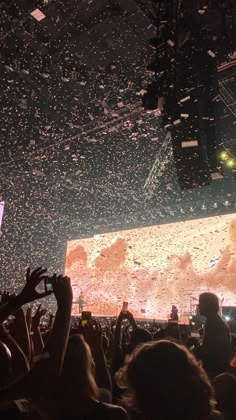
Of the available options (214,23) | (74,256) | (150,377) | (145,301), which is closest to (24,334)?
(150,377)

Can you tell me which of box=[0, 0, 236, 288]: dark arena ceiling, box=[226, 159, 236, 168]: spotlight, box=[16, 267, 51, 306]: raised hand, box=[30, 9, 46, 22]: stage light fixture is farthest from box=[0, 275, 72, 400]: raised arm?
box=[226, 159, 236, 168]: spotlight

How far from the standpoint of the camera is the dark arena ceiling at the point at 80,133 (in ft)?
20.2

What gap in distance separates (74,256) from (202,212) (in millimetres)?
5483

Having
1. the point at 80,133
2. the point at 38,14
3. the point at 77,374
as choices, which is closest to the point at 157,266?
the point at 80,133

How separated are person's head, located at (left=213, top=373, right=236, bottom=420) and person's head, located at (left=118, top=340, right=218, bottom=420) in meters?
0.72

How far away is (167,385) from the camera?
105cm

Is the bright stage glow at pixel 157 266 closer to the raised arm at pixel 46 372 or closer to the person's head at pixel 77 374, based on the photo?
the person's head at pixel 77 374

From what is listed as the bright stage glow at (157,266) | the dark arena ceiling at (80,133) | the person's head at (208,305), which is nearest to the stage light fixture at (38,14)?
the dark arena ceiling at (80,133)

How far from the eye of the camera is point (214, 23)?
5730mm

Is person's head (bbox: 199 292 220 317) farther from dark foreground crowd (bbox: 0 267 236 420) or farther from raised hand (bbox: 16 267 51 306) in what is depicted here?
raised hand (bbox: 16 267 51 306)

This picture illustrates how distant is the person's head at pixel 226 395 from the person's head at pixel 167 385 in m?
0.72

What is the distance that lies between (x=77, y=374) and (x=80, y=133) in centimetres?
830

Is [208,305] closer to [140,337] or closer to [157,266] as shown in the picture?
[140,337]

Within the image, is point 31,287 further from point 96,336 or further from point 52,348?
point 96,336
